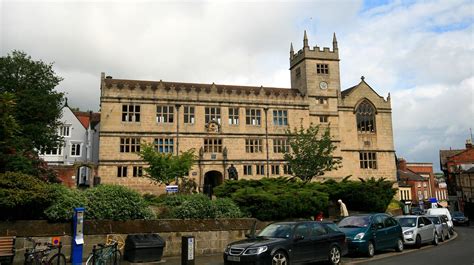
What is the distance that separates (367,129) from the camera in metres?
49.0

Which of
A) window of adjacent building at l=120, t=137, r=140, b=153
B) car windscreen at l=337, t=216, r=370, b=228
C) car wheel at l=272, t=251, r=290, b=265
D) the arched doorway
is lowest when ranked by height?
Result: car wheel at l=272, t=251, r=290, b=265

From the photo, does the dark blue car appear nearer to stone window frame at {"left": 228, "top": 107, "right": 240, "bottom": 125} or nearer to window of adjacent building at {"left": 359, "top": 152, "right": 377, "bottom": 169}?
stone window frame at {"left": 228, "top": 107, "right": 240, "bottom": 125}

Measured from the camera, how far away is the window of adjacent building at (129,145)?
39.9 meters

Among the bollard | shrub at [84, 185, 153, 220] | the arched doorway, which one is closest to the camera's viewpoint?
the bollard

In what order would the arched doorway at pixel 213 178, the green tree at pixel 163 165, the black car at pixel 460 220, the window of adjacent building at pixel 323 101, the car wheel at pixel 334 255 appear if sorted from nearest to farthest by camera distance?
1. the car wheel at pixel 334 255
2. the green tree at pixel 163 165
3. the arched doorway at pixel 213 178
4. the black car at pixel 460 220
5. the window of adjacent building at pixel 323 101

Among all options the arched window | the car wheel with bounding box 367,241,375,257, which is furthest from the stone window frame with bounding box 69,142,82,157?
the car wheel with bounding box 367,241,375,257

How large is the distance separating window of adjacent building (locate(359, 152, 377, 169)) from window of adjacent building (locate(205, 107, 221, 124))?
18.5 m

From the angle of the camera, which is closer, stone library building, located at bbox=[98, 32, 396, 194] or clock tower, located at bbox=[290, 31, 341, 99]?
stone library building, located at bbox=[98, 32, 396, 194]

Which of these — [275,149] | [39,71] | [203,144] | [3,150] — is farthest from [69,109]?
[3,150]

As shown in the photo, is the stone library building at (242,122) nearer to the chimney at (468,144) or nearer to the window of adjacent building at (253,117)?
the window of adjacent building at (253,117)

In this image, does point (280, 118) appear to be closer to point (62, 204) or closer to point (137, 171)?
point (137, 171)

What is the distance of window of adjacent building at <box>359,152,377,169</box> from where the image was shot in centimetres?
4800

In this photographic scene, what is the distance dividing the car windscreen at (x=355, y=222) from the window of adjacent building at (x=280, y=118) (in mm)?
28176

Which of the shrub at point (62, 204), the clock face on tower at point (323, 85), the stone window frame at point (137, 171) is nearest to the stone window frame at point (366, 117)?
the clock face on tower at point (323, 85)
